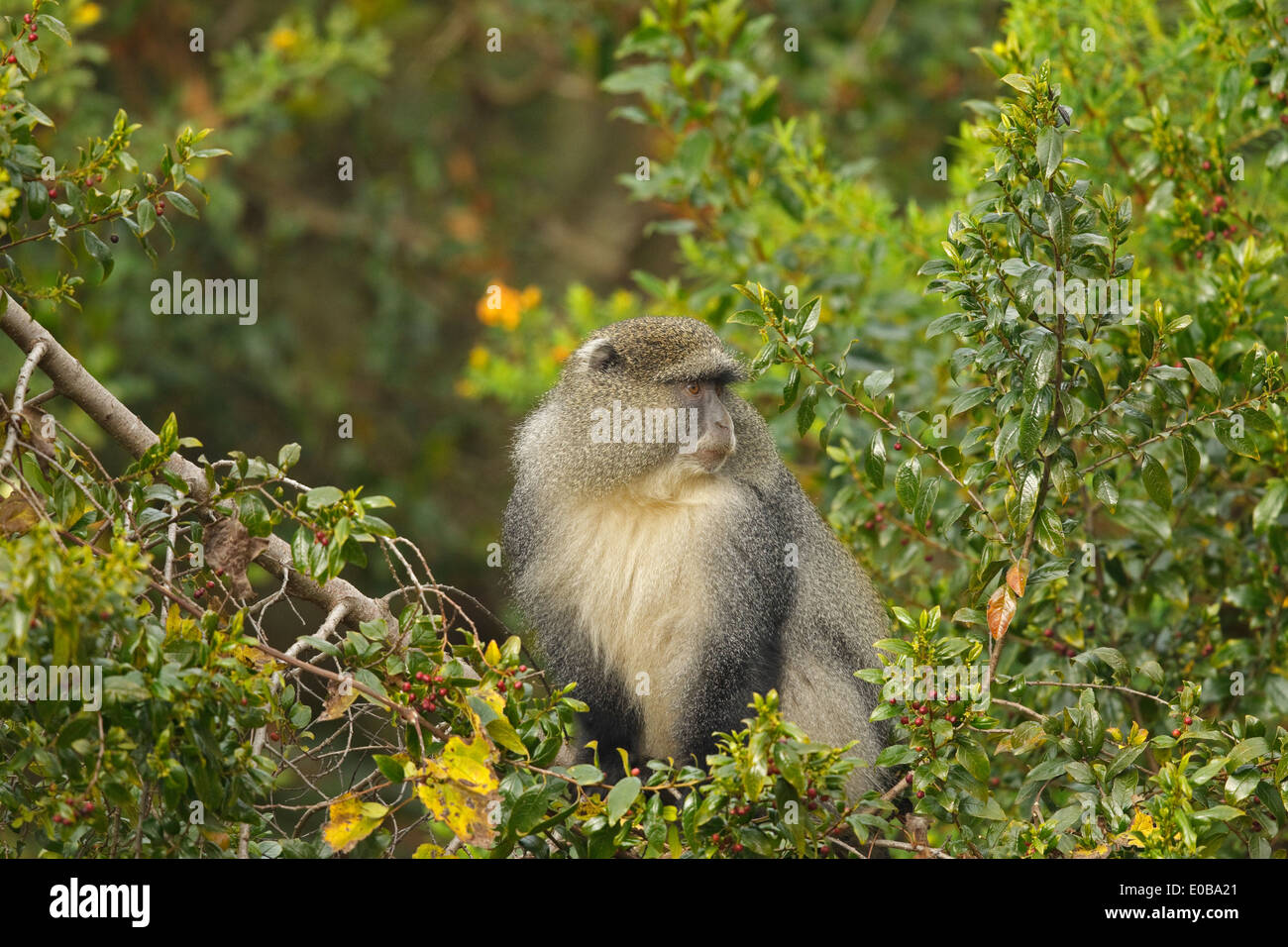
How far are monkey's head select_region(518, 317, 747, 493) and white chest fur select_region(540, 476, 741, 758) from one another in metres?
0.11

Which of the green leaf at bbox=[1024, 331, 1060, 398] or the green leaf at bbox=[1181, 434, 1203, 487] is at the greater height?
the green leaf at bbox=[1024, 331, 1060, 398]

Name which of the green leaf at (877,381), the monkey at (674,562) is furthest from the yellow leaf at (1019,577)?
the monkey at (674,562)

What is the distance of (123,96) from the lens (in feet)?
32.8

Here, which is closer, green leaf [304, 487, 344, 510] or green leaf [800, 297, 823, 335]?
green leaf [304, 487, 344, 510]

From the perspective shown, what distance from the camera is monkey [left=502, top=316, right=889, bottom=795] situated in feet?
15.6

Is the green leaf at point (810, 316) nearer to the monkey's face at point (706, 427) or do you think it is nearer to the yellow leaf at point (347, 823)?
the monkey's face at point (706, 427)

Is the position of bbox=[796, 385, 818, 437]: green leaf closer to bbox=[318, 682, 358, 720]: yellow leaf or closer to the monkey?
the monkey

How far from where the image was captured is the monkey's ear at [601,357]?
499 cm

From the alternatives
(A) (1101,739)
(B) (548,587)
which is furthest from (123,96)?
(A) (1101,739)

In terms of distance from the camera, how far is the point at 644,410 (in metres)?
4.88

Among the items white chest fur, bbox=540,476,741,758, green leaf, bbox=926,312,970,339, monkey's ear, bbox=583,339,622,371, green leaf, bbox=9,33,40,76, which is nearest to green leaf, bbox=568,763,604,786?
white chest fur, bbox=540,476,741,758

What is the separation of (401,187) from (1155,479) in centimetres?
925

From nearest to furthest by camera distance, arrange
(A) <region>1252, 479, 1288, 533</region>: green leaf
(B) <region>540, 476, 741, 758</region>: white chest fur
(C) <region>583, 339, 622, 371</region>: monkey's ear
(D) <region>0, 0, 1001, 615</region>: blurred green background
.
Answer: (A) <region>1252, 479, 1288, 533</region>: green leaf → (B) <region>540, 476, 741, 758</region>: white chest fur → (C) <region>583, 339, 622, 371</region>: monkey's ear → (D) <region>0, 0, 1001, 615</region>: blurred green background

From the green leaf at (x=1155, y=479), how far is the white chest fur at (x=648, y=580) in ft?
4.88
